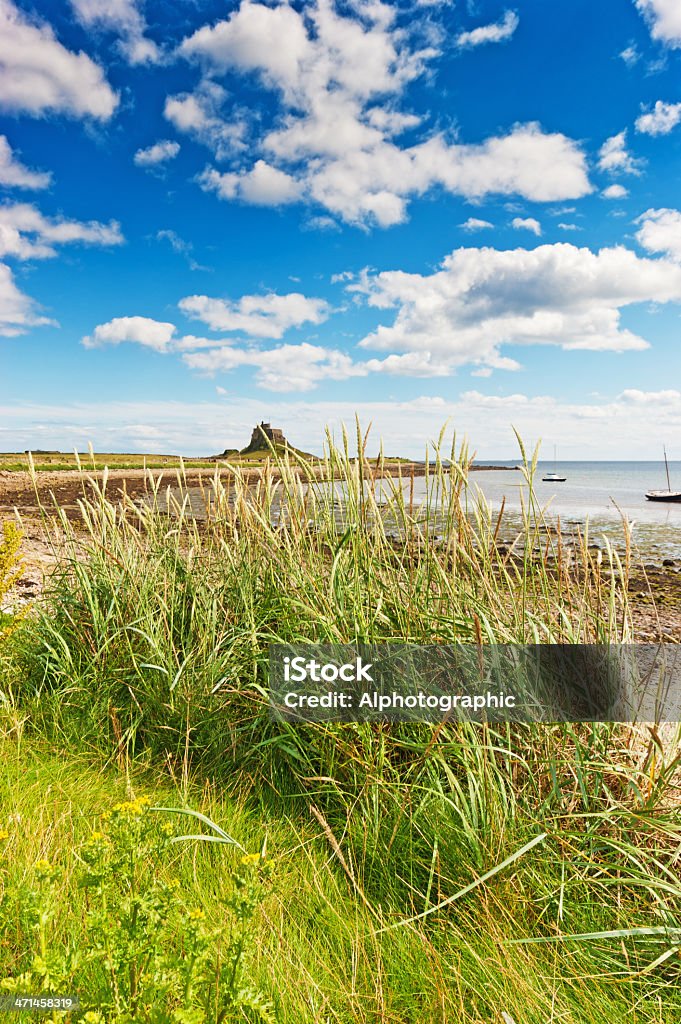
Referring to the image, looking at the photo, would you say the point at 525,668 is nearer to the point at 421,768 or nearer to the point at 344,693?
the point at 421,768

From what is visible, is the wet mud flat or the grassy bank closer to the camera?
the grassy bank

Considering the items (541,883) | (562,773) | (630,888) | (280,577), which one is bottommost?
(630,888)

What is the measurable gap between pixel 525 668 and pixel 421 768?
0.64 metres

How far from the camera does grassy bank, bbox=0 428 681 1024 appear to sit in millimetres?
1657

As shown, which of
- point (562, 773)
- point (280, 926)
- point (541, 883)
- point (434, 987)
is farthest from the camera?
point (562, 773)

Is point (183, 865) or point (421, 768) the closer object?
point (183, 865)

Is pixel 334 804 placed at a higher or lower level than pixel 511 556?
lower

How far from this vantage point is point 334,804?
259 cm

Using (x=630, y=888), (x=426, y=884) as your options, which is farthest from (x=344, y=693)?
(x=630, y=888)

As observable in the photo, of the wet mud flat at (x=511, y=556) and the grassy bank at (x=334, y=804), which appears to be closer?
the grassy bank at (x=334, y=804)

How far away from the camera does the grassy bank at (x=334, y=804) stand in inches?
65.2

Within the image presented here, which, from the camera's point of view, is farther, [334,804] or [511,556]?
[511,556]

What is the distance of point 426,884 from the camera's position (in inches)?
85.6

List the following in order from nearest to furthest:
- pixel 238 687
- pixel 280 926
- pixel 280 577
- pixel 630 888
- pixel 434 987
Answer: pixel 434 987, pixel 280 926, pixel 630 888, pixel 238 687, pixel 280 577
